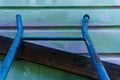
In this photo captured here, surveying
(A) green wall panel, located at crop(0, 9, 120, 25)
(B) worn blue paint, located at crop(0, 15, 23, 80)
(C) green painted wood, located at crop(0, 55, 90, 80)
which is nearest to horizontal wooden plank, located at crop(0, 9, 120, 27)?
(A) green wall panel, located at crop(0, 9, 120, 25)

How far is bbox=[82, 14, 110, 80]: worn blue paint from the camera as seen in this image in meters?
1.24

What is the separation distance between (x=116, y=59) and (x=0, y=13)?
73cm

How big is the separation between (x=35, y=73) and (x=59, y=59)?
0.17 meters

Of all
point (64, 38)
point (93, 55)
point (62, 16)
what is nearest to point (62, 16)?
point (62, 16)

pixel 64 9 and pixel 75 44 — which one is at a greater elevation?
pixel 64 9

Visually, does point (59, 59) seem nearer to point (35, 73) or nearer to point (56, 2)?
point (35, 73)

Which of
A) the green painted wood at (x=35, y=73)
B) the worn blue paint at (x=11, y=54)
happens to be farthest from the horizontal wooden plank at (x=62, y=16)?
the green painted wood at (x=35, y=73)

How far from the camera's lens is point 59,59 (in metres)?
1.63

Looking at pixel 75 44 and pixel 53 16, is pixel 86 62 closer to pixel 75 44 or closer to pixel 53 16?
pixel 75 44

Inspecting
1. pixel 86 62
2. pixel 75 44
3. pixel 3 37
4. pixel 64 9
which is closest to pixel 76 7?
pixel 64 9

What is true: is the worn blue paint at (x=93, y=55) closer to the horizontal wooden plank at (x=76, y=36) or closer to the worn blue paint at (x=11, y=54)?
the horizontal wooden plank at (x=76, y=36)

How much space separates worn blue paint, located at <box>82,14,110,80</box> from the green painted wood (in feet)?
0.83

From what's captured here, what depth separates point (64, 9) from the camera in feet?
5.87

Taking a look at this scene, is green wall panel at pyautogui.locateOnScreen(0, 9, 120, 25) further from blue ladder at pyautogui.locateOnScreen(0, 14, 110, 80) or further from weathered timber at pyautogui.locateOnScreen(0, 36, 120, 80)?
weathered timber at pyautogui.locateOnScreen(0, 36, 120, 80)
